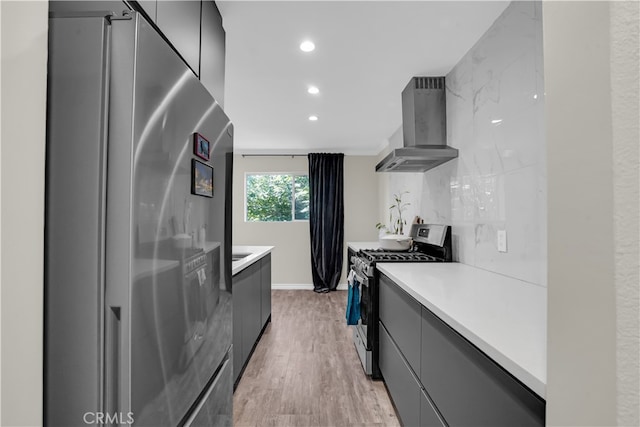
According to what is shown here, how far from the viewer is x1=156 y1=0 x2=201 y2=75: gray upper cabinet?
124cm

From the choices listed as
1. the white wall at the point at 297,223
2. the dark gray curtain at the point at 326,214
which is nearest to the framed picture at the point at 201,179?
the dark gray curtain at the point at 326,214

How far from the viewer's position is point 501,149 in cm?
188

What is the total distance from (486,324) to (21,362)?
113cm

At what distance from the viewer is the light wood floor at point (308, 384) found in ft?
6.40

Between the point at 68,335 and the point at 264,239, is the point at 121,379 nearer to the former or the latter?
the point at 68,335

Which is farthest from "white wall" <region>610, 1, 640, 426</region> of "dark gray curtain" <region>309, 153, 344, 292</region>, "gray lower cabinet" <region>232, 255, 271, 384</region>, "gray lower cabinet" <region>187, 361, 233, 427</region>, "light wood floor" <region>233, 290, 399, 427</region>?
"dark gray curtain" <region>309, 153, 344, 292</region>

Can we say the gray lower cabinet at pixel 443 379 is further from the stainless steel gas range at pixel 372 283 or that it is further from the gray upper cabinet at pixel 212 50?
the gray upper cabinet at pixel 212 50

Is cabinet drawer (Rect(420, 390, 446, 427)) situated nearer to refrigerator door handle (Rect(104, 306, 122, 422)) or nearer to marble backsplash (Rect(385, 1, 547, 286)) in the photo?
marble backsplash (Rect(385, 1, 547, 286))

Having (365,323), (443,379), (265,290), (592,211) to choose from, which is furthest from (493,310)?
(265,290)

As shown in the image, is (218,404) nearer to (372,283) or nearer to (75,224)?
(75,224)

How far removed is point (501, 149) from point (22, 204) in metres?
2.10

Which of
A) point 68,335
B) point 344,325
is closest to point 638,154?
point 68,335

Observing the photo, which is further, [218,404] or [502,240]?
[502,240]

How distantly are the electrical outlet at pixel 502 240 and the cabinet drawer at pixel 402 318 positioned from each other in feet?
2.16
